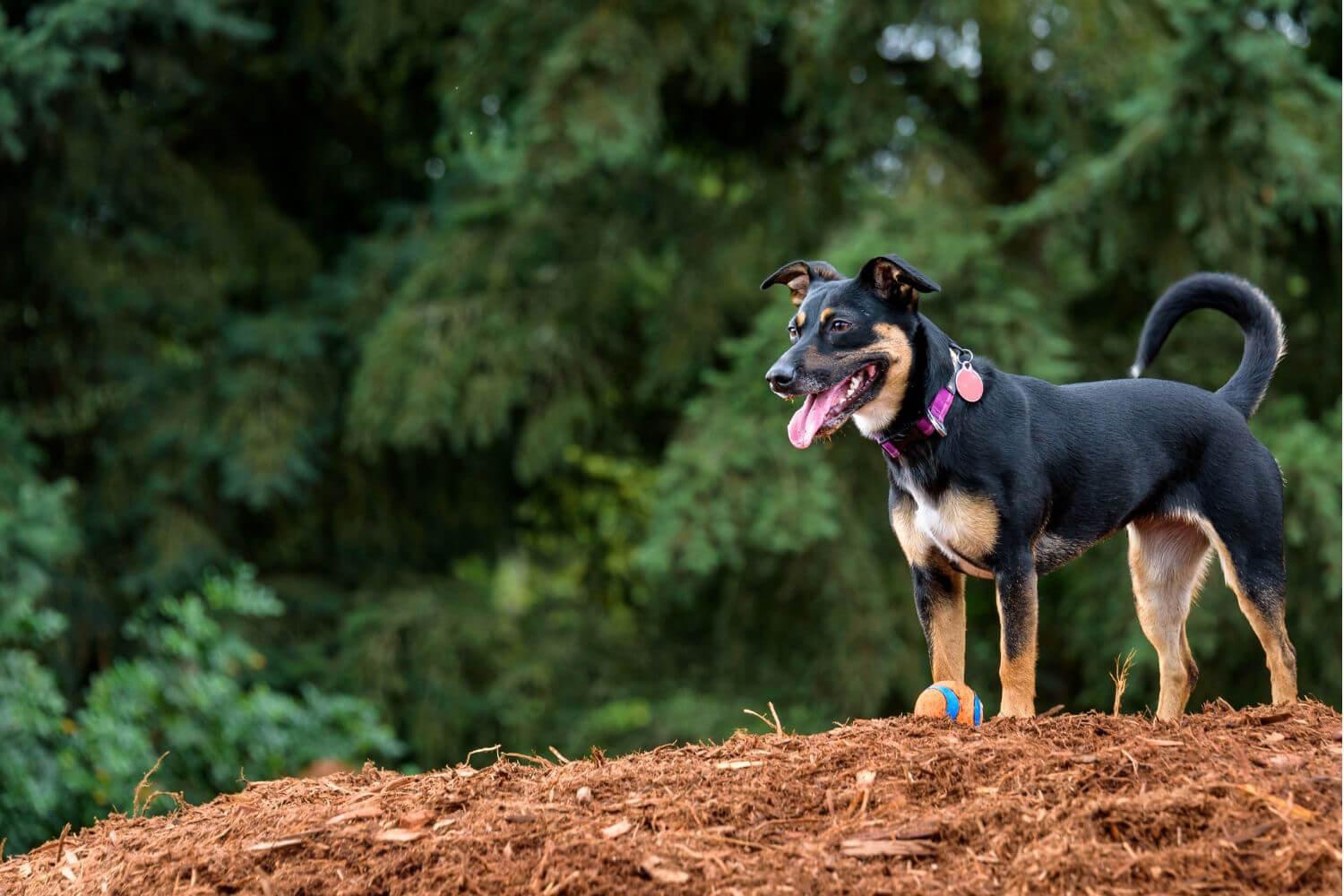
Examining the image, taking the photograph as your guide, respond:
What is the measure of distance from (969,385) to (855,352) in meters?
0.43

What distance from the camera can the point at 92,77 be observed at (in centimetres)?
1316

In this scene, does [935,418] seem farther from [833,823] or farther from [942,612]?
[833,823]

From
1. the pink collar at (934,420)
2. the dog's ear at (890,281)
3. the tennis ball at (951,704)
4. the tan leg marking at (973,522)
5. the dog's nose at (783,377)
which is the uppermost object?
the dog's ear at (890,281)

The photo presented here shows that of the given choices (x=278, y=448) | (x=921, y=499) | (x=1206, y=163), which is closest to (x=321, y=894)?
(x=921, y=499)

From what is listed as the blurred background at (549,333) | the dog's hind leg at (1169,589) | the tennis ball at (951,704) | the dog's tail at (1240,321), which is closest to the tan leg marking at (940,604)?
the tennis ball at (951,704)

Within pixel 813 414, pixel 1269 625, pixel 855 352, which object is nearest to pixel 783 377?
pixel 813 414

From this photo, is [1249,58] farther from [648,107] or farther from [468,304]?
[468,304]

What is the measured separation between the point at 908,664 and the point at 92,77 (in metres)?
8.75

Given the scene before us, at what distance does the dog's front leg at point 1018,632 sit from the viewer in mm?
4969

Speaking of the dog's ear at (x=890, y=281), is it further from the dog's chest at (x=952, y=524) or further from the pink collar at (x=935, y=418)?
the dog's chest at (x=952, y=524)

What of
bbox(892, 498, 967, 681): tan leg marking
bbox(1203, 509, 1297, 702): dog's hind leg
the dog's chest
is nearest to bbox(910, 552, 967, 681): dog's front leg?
bbox(892, 498, 967, 681): tan leg marking

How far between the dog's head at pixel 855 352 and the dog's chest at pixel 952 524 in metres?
0.30

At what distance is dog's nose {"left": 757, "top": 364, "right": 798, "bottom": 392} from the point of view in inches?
188

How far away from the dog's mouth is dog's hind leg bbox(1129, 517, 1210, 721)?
139 centimetres
